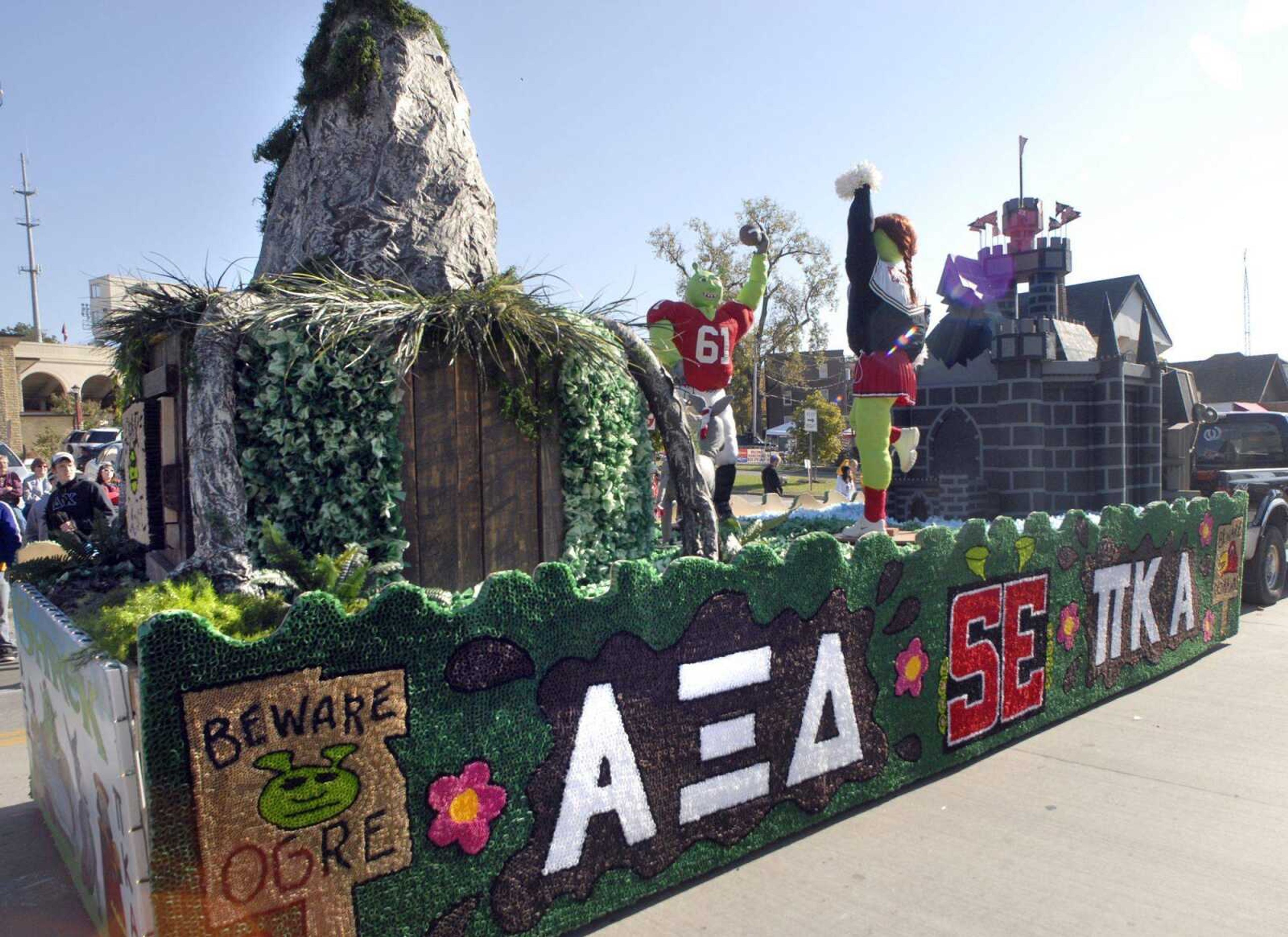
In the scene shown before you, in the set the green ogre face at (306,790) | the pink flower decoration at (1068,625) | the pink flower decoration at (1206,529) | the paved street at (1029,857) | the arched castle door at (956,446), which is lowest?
the paved street at (1029,857)

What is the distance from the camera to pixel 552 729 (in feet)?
9.10

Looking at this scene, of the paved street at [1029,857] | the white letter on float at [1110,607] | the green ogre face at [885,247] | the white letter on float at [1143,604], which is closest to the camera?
the paved street at [1029,857]

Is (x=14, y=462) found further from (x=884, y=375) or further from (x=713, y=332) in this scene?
(x=884, y=375)

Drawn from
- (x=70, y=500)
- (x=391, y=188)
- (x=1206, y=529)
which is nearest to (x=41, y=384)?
(x=70, y=500)

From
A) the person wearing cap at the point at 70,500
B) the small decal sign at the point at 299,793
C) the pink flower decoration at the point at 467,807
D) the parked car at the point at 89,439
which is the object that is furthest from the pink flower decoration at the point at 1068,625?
the parked car at the point at 89,439

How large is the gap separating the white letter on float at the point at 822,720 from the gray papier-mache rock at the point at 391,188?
2080 mm

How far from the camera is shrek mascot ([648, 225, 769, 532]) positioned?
6742 mm

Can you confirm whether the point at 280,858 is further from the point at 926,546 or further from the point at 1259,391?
the point at 1259,391

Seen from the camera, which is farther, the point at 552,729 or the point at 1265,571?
the point at 1265,571

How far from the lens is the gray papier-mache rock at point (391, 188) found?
3.63 meters

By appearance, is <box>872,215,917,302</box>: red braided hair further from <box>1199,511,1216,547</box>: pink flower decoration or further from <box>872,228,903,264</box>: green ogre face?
<box>1199,511,1216,547</box>: pink flower decoration

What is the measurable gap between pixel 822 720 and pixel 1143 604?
3.14 metres

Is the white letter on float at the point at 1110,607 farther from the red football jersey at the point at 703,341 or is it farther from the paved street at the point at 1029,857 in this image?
the red football jersey at the point at 703,341

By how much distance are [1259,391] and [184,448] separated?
45860 mm
